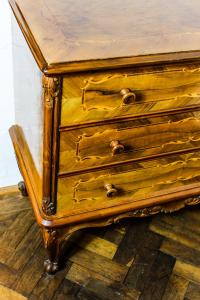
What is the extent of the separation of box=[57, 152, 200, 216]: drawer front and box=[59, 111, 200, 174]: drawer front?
1.6 inches

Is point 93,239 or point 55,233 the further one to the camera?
point 93,239

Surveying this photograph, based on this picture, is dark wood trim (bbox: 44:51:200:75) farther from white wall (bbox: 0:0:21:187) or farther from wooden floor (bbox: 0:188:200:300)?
wooden floor (bbox: 0:188:200:300)

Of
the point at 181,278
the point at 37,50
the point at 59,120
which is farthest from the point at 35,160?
the point at 181,278

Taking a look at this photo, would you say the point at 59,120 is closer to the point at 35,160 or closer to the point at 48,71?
the point at 48,71

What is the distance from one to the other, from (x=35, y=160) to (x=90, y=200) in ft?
0.64

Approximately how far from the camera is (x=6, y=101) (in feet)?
4.42

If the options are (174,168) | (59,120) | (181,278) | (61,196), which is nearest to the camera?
(59,120)

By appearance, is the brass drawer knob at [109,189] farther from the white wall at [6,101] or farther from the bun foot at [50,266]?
the white wall at [6,101]

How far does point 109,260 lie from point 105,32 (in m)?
0.80

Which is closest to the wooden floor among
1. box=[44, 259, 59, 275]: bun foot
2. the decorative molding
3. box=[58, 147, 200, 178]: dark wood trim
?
box=[44, 259, 59, 275]: bun foot

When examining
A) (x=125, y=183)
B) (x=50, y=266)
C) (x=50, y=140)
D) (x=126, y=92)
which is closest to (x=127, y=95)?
(x=126, y=92)

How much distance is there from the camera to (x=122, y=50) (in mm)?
896

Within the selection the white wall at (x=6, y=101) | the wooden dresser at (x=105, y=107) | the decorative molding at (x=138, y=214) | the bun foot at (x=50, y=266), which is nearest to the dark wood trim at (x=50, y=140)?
the wooden dresser at (x=105, y=107)

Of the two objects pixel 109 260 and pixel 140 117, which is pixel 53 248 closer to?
pixel 109 260
